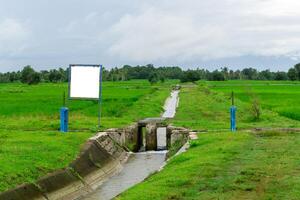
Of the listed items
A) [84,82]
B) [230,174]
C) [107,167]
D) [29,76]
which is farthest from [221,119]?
[29,76]

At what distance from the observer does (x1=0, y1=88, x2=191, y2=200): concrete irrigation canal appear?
1516cm

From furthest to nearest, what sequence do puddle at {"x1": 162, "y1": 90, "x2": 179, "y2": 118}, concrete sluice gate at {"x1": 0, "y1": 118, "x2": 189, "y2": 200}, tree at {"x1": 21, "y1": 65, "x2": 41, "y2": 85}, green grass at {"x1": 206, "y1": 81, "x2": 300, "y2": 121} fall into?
tree at {"x1": 21, "y1": 65, "x2": 41, "y2": 85}
green grass at {"x1": 206, "y1": 81, "x2": 300, "y2": 121}
puddle at {"x1": 162, "y1": 90, "x2": 179, "y2": 118}
concrete sluice gate at {"x1": 0, "y1": 118, "x2": 189, "y2": 200}

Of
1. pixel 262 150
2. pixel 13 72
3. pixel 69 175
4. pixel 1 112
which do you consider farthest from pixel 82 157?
pixel 13 72

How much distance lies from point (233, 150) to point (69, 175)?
230 inches

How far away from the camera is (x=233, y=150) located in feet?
62.7

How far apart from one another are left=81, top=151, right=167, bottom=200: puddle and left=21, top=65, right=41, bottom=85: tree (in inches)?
4382

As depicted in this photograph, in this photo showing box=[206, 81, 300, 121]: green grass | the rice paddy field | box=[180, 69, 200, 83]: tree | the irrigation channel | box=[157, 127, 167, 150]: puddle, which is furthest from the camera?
box=[180, 69, 200, 83]: tree

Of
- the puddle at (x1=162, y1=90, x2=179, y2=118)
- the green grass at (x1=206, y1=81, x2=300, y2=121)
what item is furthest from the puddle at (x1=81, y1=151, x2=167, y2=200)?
the green grass at (x1=206, y1=81, x2=300, y2=121)

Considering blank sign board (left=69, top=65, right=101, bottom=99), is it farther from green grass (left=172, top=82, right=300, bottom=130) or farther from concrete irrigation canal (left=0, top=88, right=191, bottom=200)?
green grass (left=172, top=82, right=300, bottom=130)

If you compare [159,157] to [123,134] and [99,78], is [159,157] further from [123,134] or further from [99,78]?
[99,78]

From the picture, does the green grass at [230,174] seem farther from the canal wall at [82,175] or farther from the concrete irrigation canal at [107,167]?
the canal wall at [82,175]

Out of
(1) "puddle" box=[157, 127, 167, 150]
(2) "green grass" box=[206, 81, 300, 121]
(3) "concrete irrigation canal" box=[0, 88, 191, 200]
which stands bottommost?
(1) "puddle" box=[157, 127, 167, 150]

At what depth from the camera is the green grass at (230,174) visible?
12438mm

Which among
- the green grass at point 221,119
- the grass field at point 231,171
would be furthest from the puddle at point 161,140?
the grass field at point 231,171
